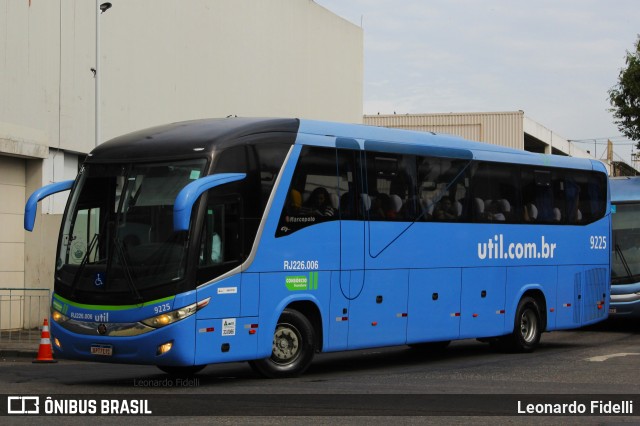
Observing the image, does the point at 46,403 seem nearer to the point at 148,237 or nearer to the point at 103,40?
the point at 148,237

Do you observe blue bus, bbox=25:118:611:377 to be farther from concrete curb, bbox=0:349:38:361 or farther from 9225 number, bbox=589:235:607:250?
concrete curb, bbox=0:349:38:361

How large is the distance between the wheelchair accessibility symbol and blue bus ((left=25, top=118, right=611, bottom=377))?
0.02 m

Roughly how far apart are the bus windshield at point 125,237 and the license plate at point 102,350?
0.57 m

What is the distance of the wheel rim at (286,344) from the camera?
14.9 metres

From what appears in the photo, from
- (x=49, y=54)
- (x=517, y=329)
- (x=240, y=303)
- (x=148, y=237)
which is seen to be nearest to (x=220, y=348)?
(x=240, y=303)

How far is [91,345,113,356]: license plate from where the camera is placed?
13.6m

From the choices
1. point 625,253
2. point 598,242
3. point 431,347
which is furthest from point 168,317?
point 625,253

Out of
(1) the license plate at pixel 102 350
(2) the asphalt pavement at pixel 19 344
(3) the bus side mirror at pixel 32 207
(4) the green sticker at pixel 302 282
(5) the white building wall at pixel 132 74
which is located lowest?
(2) the asphalt pavement at pixel 19 344

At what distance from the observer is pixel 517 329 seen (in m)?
19.7

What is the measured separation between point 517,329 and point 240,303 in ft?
23.7

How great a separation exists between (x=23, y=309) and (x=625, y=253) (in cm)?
1417

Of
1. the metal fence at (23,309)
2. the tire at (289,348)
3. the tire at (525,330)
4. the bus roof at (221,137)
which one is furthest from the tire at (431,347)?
the metal fence at (23,309)

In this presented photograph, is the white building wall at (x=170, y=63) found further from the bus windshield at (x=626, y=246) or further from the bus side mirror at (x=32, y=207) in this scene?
the bus windshield at (x=626, y=246)

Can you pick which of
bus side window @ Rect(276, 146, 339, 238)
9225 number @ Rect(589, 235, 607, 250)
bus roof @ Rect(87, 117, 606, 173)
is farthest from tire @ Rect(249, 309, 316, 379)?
9225 number @ Rect(589, 235, 607, 250)
